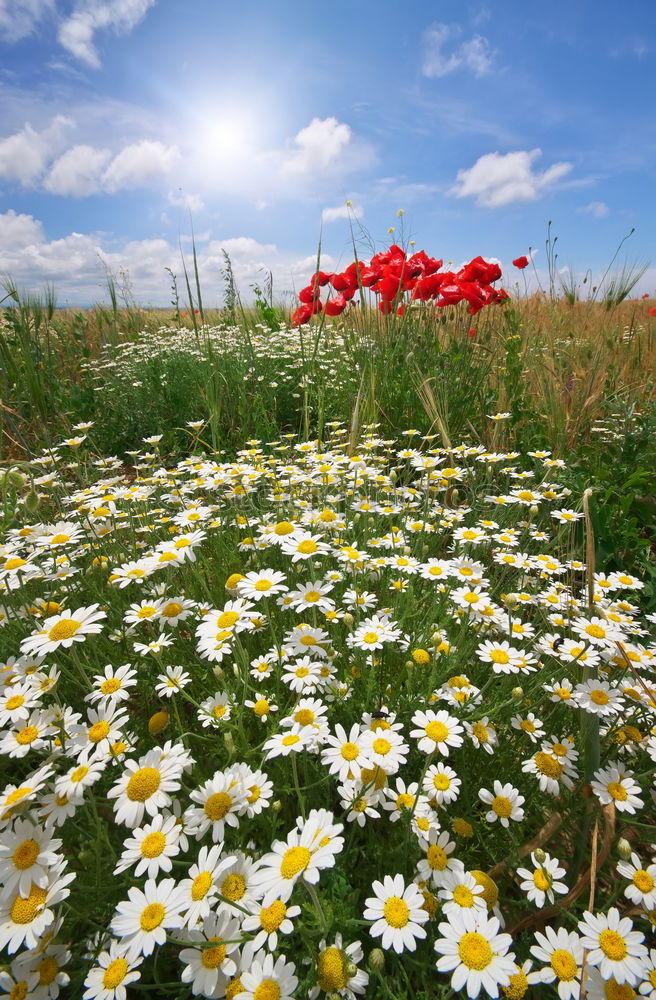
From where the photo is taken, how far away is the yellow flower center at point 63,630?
1370 mm

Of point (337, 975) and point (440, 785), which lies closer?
point (337, 975)

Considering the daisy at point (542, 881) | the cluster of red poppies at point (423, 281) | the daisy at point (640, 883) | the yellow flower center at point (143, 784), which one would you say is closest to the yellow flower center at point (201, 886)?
the yellow flower center at point (143, 784)

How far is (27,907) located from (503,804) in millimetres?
1085

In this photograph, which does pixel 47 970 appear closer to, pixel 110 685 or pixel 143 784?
pixel 143 784

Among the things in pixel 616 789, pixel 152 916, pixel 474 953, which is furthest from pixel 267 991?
pixel 616 789

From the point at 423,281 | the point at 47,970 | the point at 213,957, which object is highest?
the point at 423,281

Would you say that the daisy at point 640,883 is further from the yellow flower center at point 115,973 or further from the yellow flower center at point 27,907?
the yellow flower center at point 27,907

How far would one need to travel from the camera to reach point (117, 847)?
1.28 meters

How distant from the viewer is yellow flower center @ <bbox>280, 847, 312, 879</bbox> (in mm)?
926

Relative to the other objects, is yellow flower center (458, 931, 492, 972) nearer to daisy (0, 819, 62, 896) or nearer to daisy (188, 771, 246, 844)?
daisy (188, 771, 246, 844)

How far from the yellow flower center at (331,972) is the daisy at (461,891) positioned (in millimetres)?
233

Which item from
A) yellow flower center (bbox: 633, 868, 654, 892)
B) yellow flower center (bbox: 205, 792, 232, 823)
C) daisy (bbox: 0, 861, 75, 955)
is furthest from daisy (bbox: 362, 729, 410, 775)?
daisy (bbox: 0, 861, 75, 955)

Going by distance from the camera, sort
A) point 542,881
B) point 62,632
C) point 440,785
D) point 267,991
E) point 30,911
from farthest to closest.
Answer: point 62,632
point 440,785
point 542,881
point 30,911
point 267,991

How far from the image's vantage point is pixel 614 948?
0.91 metres
